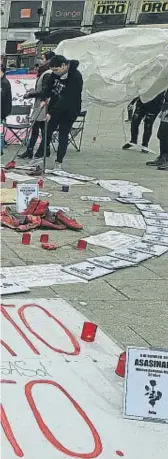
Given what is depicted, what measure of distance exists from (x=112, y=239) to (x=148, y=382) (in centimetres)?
336

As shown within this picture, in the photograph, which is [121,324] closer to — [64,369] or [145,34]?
[64,369]

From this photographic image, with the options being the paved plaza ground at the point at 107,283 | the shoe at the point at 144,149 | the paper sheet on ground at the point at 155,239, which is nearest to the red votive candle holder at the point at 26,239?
the paved plaza ground at the point at 107,283

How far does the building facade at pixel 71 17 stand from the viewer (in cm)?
3375

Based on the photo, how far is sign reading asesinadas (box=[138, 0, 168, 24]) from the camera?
33188 millimetres

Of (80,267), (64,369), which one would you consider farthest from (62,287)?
(64,369)

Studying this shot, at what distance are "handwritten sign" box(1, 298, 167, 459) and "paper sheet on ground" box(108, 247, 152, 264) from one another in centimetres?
167

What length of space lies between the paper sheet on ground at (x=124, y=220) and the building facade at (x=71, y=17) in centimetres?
2805

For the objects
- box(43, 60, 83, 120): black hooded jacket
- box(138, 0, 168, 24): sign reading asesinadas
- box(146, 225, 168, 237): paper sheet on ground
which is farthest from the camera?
box(138, 0, 168, 24): sign reading asesinadas

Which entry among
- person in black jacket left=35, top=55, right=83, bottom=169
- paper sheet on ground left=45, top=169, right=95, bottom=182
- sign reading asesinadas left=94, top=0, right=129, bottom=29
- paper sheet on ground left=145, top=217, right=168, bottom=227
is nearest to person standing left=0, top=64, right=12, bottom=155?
person in black jacket left=35, top=55, right=83, bottom=169

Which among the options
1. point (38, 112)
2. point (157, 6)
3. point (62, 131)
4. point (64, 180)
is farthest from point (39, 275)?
point (157, 6)

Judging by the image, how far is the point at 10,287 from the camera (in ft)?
14.4

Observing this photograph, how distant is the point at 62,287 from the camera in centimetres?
462

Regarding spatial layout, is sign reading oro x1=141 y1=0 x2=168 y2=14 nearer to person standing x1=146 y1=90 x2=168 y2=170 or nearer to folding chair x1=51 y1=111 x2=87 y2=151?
folding chair x1=51 y1=111 x2=87 y2=151

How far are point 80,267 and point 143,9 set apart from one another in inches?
1215
